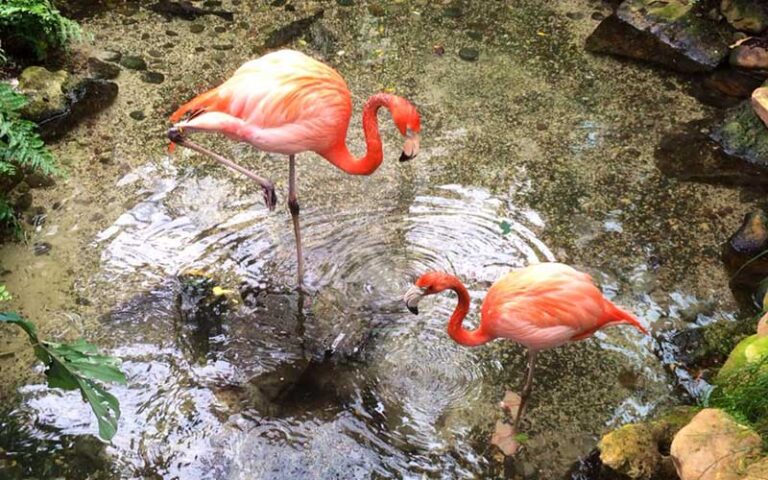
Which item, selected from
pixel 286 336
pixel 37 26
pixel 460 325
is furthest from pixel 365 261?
pixel 37 26

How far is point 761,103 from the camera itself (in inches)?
140

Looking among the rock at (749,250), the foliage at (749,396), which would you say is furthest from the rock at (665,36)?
the foliage at (749,396)

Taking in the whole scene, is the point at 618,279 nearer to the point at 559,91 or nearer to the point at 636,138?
the point at 636,138

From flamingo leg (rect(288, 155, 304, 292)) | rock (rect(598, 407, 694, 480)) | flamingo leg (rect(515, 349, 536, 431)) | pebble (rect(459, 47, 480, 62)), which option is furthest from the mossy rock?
pebble (rect(459, 47, 480, 62))

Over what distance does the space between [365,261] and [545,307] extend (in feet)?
3.46

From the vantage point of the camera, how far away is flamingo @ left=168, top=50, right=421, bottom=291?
2.86 metres

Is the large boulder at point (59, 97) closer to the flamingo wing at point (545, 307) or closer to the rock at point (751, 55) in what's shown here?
the flamingo wing at point (545, 307)

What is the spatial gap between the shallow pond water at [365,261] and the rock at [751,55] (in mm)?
360

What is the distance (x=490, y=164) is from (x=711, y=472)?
6.87 ft

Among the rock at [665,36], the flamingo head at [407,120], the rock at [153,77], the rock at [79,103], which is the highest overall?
the flamingo head at [407,120]

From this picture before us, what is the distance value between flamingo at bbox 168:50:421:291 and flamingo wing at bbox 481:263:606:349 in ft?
2.35

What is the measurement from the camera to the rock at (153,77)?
4.21 m

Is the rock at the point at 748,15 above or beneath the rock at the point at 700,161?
above

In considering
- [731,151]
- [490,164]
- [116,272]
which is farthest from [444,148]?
[116,272]
